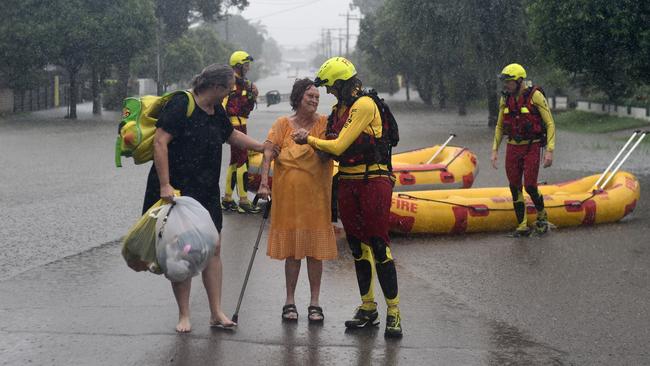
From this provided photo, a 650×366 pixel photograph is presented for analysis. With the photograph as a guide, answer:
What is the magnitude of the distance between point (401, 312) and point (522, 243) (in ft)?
11.2

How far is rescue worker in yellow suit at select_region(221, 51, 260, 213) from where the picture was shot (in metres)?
12.0

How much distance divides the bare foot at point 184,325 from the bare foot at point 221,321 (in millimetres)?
159

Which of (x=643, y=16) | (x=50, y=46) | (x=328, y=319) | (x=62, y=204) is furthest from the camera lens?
(x=50, y=46)

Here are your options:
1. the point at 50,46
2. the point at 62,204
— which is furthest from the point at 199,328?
the point at 50,46

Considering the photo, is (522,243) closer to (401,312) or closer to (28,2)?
(401,312)

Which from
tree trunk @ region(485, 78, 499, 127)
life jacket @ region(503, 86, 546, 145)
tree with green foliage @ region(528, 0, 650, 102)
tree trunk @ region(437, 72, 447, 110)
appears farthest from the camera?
tree trunk @ region(437, 72, 447, 110)

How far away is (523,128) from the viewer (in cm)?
1045

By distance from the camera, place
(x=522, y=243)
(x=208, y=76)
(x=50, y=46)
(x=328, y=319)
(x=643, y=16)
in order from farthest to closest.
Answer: (x=50, y=46) < (x=643, y=16) < (x=522, y=243) < (x=328, y=319) < (x=208, y=76)

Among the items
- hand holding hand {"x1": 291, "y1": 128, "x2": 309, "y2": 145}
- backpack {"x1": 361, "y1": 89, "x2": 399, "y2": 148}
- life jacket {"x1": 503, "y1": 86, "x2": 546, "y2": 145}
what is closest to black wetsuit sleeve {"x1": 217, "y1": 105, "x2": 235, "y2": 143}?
hand holding hand {"x1": 291, "y1": 128, "x2": 309, "y2": 145}

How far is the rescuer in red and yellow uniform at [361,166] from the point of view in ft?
21.1

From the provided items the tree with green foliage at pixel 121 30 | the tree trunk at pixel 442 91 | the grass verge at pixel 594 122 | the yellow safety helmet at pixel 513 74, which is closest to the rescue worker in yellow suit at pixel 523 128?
the yellow safety helmet at pixel 513 74

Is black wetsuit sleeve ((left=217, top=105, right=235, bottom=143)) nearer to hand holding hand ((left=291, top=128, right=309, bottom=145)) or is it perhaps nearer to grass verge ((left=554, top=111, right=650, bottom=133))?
hand holding hand ((left=291, top=128, right=309, bottom=145))

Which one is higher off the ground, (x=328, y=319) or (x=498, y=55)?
(x=498, y=55)

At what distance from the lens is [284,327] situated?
670 centimetres
